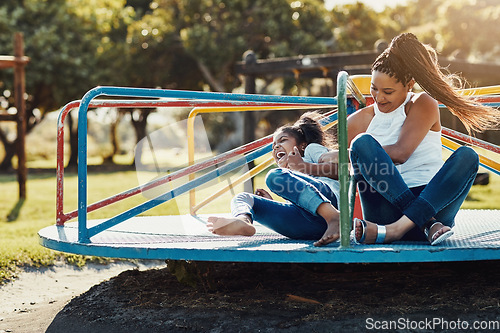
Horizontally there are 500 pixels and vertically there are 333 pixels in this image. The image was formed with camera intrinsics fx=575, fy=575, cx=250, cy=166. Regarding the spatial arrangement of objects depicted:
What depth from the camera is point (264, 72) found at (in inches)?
305

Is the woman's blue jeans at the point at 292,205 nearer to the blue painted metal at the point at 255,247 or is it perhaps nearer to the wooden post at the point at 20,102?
the blue painted metal at the point at 255,247

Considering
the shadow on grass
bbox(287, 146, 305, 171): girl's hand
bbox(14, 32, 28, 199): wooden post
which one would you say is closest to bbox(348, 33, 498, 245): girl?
bbox(287, 146, 305, 171): girl's hand

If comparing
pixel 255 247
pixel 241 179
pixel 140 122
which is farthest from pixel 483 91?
pixel 140 122

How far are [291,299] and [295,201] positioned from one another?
0.44 meters

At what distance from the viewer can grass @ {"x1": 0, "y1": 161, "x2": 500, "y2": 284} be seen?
3.60 metres

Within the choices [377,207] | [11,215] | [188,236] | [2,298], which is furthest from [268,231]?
[11,215]

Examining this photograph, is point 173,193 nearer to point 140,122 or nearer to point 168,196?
point 168,196

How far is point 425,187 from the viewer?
2.18 meters

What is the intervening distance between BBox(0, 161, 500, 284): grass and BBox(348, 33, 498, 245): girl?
1.23 meters

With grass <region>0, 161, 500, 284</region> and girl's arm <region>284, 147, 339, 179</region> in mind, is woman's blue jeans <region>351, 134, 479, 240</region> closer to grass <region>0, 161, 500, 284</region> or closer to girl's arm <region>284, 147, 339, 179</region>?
girl's arm <region>284, 147, 339, 179</region>

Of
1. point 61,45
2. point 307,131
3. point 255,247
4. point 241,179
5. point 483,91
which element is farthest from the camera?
point 61,45

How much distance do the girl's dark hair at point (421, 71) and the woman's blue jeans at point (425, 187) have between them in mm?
330

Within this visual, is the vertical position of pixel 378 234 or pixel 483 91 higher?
pixel 483 91

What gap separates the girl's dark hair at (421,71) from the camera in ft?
7.62
